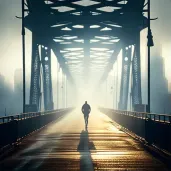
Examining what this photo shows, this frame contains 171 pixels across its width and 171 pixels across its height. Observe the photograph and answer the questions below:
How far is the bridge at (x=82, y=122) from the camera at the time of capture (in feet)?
43.4

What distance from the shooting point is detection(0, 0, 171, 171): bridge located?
13.2m

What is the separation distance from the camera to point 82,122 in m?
43.4

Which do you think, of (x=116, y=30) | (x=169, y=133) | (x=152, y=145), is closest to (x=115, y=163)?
(x=169, y=133)

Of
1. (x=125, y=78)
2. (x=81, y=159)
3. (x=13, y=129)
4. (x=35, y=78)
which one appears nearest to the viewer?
(x=81, y=159)

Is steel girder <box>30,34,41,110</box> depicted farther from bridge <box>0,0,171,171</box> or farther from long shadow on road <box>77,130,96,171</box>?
long shadow on road <box>77,130,96,171</box>

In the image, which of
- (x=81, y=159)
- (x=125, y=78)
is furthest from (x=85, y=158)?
(x=125, y=78)

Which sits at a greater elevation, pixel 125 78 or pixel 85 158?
pixel 125 78

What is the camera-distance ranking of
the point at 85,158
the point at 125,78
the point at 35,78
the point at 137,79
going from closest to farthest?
the point at 85,158 → the point at 35,78 → the point at 137,79 → the point at 125,78

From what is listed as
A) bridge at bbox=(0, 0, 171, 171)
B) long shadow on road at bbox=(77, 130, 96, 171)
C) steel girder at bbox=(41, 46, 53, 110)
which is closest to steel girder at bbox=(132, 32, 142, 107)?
bridge at bbox=(0, 0, 171, 171)

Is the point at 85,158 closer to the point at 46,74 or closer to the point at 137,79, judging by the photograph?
the point at 137,79

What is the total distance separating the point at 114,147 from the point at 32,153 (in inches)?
134

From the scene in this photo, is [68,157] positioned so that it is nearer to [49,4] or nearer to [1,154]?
[1,154]

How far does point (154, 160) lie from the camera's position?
43.1ft

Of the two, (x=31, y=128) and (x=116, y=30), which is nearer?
(x=31, y=128)
